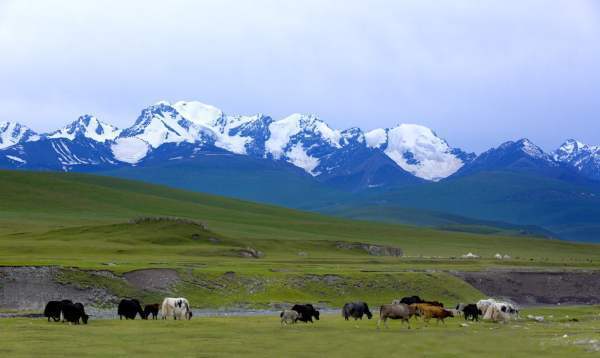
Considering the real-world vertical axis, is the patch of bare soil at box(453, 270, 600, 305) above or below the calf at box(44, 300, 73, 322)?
above

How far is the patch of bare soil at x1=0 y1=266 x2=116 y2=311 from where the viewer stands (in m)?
65.2

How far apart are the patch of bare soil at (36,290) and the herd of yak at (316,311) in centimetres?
1091

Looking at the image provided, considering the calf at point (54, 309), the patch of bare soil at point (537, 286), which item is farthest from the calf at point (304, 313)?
the patch of bare soil at point (537, 286)

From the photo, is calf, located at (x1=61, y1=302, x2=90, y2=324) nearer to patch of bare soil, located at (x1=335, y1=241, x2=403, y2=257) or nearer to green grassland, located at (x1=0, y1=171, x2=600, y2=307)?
green grassland, located at (x1=0, y1=171, x2=600, y2=307)

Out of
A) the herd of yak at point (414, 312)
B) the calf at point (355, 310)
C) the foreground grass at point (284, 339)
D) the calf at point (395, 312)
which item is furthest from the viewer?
the calf at point (355, 310)

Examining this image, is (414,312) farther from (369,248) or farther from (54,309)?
(369,248)

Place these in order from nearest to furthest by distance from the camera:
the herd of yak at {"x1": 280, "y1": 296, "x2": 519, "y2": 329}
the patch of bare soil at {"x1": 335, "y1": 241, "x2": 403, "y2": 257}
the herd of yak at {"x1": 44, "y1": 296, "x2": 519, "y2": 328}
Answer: the herd of yak at {"x1": 280, "y1": 296, "x2": 519, "y2": 329} < the herd of yak at {"x1": 44, "y1": 296, "x2": 519, "y2": 328} < the patch of bare soil at {"x1": 335, "y1": 241, "x2": 403, "y2": 257}

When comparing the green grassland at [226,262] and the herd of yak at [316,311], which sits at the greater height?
the green grassland at [226,262]

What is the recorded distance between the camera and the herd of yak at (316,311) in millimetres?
49250

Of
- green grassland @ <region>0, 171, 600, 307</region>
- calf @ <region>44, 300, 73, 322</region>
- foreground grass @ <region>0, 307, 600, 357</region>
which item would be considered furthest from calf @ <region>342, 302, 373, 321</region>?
green grassland @ <region>0, 171, 600, 307</region>

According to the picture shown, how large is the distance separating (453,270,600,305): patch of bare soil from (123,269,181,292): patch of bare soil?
104ft

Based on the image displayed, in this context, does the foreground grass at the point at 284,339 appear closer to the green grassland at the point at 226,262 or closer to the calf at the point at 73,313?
the calf at the point at 73,313

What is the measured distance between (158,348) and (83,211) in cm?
15723

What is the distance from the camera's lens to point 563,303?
91062mm
